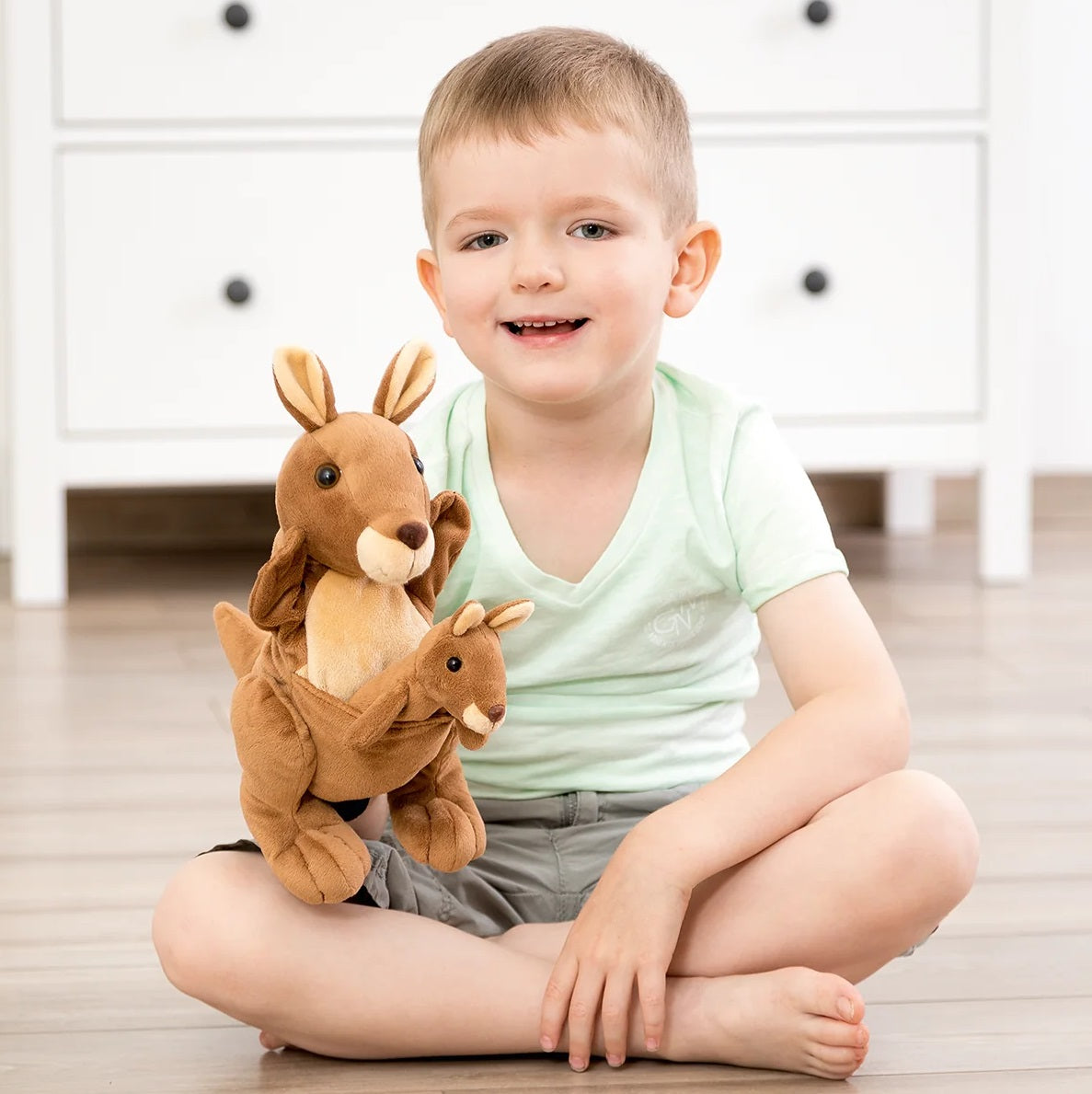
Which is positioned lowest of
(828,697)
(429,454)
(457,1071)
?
(457,1071)

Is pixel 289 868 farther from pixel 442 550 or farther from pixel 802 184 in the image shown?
pixel 802 184

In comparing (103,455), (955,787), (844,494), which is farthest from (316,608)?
(844,494)

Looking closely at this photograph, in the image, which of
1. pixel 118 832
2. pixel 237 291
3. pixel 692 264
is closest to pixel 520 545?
pixel 692 264

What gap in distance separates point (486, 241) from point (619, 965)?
0.33 meters

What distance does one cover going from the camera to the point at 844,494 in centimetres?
235

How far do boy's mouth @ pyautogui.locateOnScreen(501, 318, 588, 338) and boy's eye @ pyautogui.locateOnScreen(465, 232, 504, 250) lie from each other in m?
0.04

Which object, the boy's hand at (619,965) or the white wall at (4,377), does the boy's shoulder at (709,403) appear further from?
the white wall at (4,377)

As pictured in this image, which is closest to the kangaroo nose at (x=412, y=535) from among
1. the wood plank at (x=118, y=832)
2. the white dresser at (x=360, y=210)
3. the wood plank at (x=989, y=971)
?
the wood plank at (x=989, y=971)

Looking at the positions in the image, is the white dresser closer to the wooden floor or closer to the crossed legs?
the wooden floor

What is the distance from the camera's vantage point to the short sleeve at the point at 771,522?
2.60ft

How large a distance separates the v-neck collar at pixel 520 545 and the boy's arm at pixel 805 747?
0.28 ft

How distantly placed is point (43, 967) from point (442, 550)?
31 centimetres

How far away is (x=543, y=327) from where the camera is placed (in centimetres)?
79

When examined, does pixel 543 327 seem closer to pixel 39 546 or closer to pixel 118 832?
pixel 118 832
